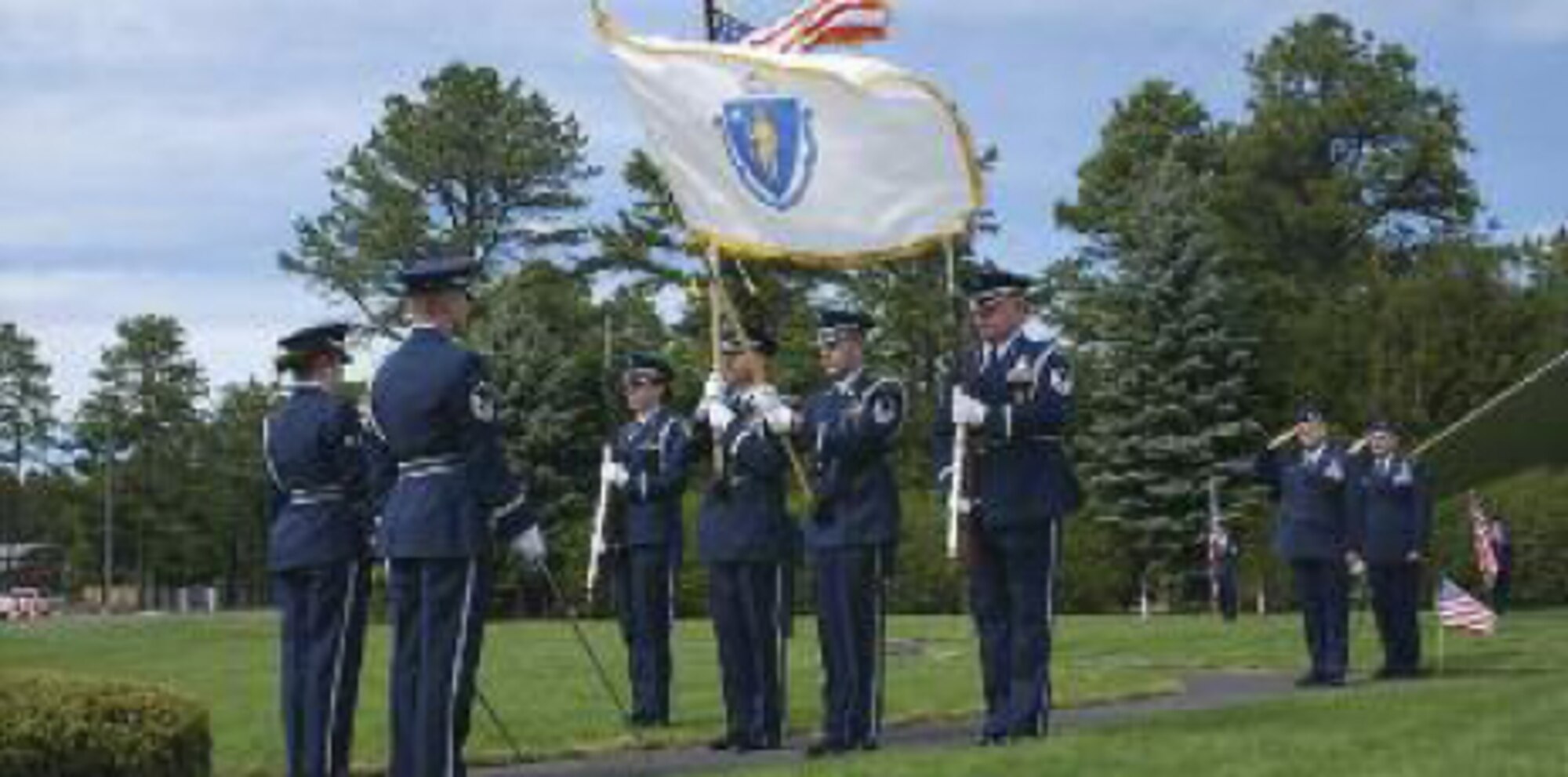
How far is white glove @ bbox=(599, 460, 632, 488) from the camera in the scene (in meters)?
14.4

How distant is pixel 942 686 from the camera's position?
17062mm

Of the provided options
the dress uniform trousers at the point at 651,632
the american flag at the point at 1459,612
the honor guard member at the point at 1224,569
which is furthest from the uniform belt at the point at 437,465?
the honor guard member at the point at 1224,569

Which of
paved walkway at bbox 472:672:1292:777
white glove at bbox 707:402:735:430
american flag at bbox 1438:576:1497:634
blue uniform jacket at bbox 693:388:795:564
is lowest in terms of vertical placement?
paved walkway at bbox 472:672:1292:777

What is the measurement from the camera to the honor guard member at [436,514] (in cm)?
972

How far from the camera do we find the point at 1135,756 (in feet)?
33.4

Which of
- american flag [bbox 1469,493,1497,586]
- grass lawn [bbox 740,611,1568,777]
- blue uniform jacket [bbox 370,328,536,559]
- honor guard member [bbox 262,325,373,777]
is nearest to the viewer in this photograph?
grass lawn [bbox 740,611,1568,777]

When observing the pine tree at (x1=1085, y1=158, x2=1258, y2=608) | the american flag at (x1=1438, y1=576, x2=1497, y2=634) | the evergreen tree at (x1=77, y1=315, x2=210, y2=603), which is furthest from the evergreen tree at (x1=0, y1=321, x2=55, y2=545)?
the american flag at (x1=1438, y1=576, x2=1497, y2=634)

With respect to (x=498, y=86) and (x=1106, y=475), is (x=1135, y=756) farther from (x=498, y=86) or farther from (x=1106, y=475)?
(x=498, y=86)

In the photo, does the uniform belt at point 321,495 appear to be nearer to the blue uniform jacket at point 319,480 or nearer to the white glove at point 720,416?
the blue uniform jacket at point 319,480

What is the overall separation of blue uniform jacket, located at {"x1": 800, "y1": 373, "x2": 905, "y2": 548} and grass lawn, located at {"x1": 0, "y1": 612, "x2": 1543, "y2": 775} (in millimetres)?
1604

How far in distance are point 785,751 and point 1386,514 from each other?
27.6ft

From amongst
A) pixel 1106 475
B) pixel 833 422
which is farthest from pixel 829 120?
pixel 1106 475

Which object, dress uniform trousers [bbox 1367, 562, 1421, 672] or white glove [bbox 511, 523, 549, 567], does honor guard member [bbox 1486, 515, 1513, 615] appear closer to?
dress uniform trousers [bbox 1367, 562, 1421, 672]

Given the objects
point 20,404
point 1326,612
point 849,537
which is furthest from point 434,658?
point 20,404
